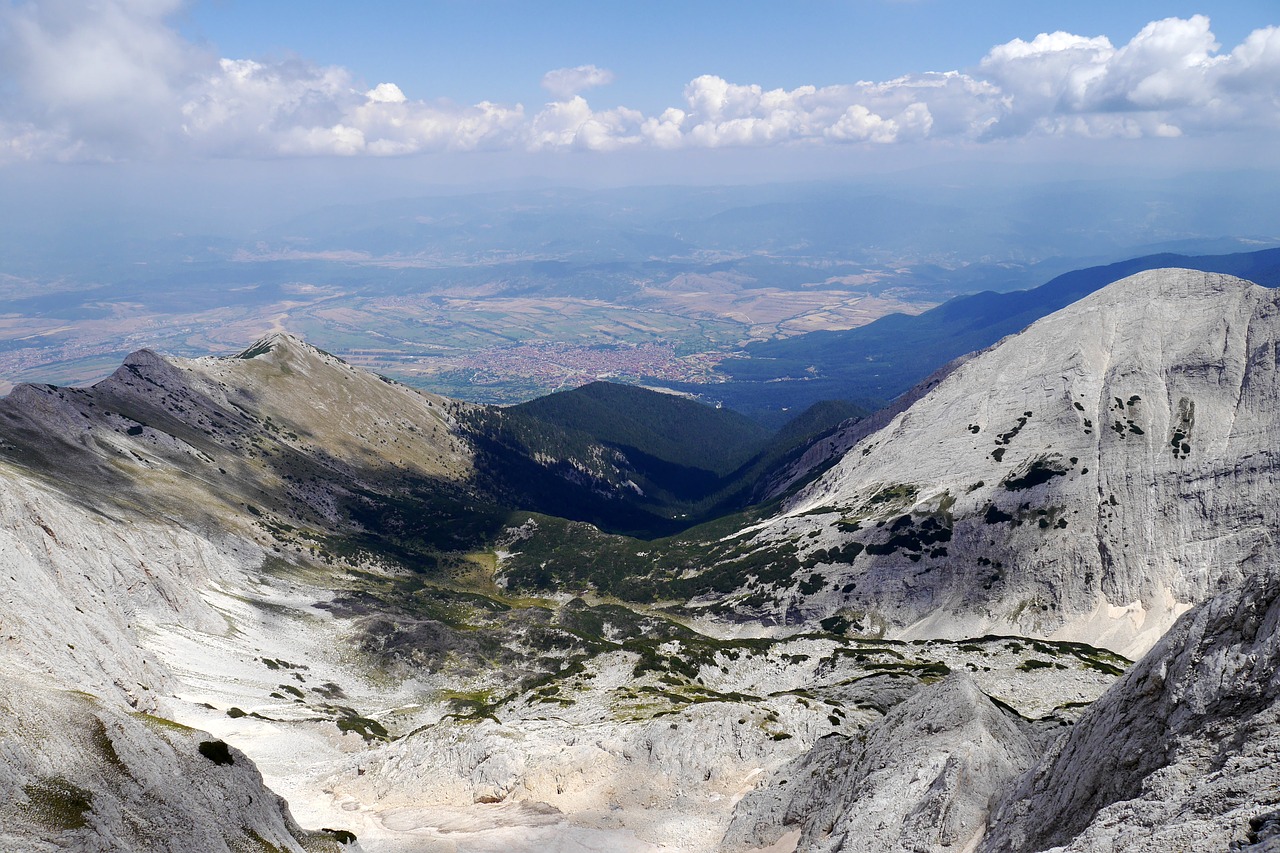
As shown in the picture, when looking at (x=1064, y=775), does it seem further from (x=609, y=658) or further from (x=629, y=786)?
(x=609, y=658)

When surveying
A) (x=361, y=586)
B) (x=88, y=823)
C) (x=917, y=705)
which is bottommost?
(x=361, y=586)

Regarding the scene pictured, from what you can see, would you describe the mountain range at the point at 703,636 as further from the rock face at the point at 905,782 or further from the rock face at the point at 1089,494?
the rock face at the point at 1089,494

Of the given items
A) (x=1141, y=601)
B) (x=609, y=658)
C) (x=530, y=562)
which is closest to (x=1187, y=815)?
(x=609, y=658)

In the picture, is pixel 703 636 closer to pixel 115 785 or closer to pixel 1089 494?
pixel 1089 494

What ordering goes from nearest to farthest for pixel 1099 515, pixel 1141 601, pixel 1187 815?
pixel 1187 815 < pixel 1141 601 < pixel 1099 515

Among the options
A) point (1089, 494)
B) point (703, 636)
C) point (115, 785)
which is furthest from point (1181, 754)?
point (1089, 494)

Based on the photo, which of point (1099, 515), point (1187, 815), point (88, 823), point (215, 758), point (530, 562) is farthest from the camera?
point (530, 562)

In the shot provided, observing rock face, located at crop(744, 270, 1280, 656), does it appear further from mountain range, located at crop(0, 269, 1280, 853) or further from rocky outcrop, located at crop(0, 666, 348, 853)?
rocky outcrop, located at crop(0, 666, 348, 853)
